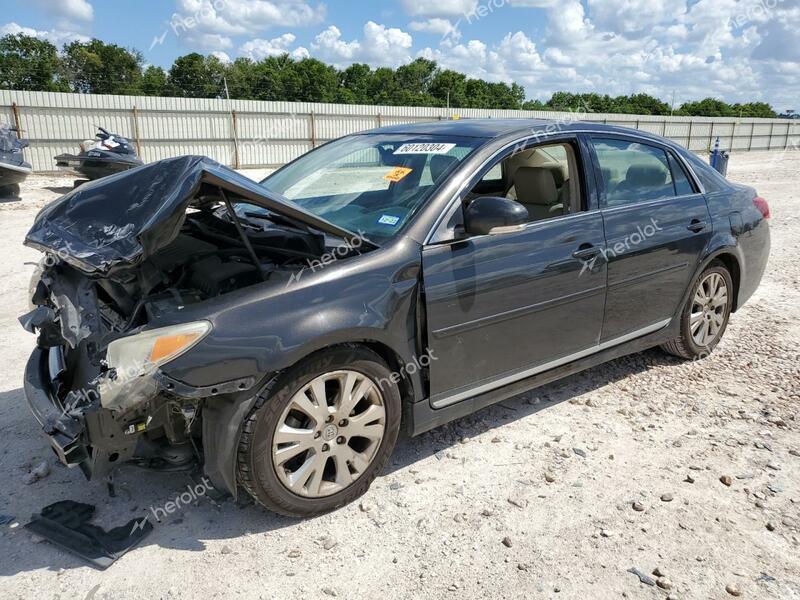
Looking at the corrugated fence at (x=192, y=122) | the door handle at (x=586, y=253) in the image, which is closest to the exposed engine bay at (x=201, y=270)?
the door handle at (x=586, y=253)

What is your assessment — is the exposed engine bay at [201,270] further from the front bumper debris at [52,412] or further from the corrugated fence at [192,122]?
the corrugated fence at [192,122]

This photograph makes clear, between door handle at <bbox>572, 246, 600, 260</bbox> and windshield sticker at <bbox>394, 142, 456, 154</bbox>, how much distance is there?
915 millimetres

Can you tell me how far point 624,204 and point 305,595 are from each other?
2859mm

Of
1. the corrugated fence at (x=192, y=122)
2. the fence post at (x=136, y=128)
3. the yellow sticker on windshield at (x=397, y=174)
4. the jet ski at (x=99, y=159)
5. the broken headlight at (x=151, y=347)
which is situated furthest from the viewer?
the fence post at (x=136, y=128)

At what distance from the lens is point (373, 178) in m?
3.62

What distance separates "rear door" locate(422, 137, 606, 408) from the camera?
308 centimetres

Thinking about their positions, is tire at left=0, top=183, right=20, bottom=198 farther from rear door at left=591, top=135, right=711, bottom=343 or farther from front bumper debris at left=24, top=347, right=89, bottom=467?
rear door at left=591, top=135, right=711, bottom=343

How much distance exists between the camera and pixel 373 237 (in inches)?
Result: 122

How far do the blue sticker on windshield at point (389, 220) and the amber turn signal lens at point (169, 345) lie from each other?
1126 millimetres

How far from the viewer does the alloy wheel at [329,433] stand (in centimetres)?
275

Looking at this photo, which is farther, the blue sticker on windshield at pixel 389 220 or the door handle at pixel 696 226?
the door handle at pixel 696 226

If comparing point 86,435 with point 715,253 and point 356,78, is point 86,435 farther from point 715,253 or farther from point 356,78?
point 356,78

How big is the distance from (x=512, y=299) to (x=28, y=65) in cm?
3926

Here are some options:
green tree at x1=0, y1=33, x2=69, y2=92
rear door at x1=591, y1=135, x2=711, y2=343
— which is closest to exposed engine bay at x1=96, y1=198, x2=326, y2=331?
rear door at x1=591, y1=135, x2=711, y2=343
